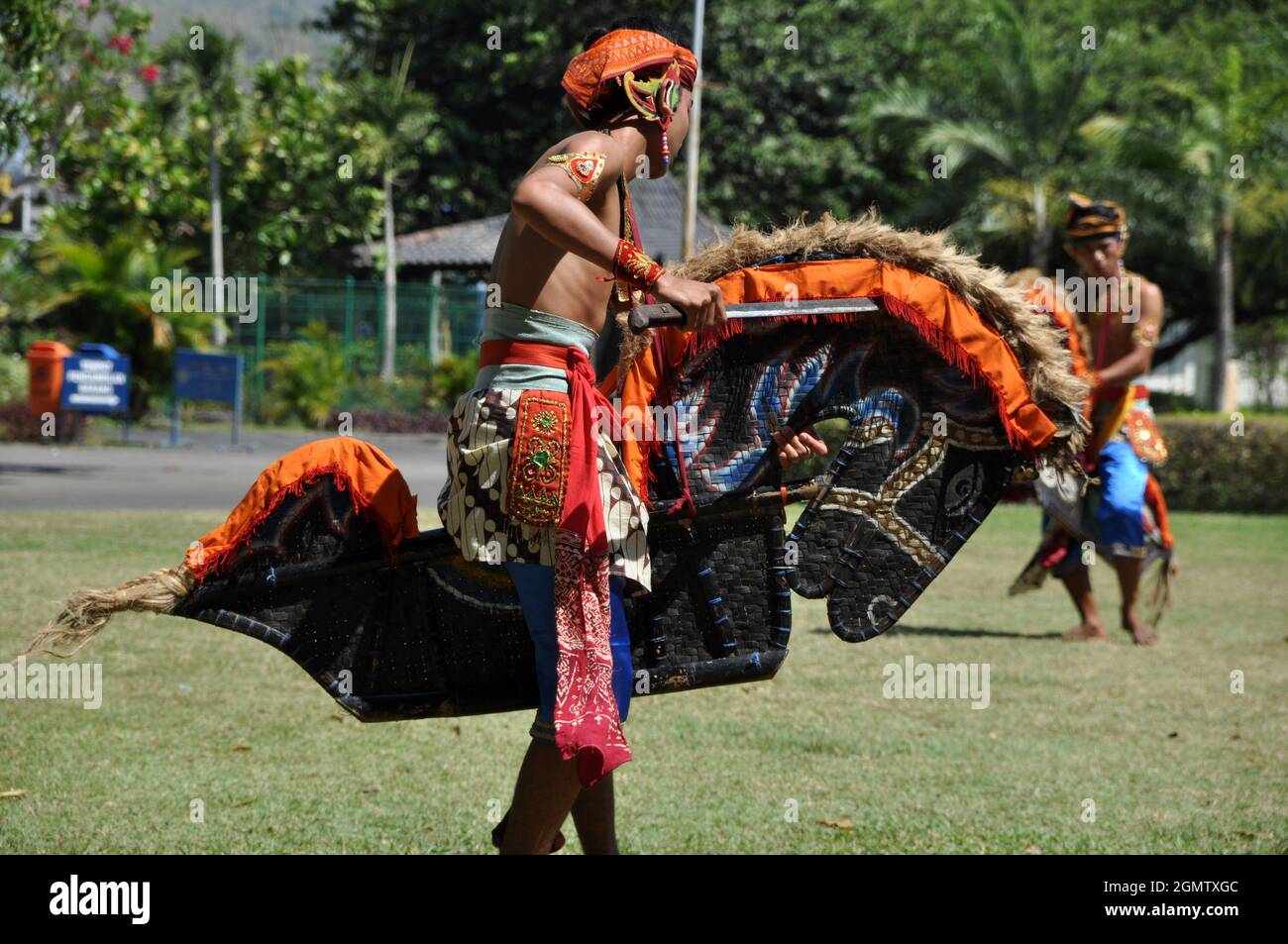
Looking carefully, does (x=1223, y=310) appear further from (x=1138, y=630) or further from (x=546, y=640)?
(x=546, y=640)

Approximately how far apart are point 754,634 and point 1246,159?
1015 inches

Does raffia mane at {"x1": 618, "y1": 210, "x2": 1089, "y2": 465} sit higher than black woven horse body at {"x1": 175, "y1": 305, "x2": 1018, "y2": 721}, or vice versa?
raffia mane at {"x1": 618, "y1": 210, "x2": 1089, "y2": 465}

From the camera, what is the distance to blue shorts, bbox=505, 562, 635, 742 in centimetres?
348

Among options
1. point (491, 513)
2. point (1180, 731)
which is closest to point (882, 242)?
point (491, 513)

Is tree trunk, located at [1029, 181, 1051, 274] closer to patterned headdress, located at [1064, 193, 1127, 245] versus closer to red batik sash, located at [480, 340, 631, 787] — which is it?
patterned headdress, located at [1064, 193, 1127, 245]

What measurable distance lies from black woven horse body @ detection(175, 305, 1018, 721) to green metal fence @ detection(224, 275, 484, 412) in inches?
889

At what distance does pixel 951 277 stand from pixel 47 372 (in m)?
16.1

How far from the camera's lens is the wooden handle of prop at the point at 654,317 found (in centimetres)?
325

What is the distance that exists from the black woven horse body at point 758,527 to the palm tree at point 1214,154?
23046 millimetres

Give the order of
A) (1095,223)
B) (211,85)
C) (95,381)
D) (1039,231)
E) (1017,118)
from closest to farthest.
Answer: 1. (1095,223)
2. (95,381)
3. (211,85)
4. (1017,118)
5. (1039,231)

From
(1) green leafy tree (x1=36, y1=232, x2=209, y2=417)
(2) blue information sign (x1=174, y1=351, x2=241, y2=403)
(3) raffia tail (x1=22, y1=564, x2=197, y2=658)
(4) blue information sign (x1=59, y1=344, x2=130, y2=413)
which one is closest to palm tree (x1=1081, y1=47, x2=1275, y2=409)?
(2) blue information sign (x1=174, y1=351, x2=241, y2=403)

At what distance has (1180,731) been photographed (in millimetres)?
6129

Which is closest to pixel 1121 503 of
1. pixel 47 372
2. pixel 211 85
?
pixel 47 372

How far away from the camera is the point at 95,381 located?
1798 centimetres
